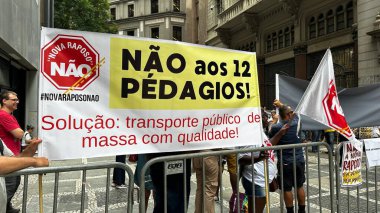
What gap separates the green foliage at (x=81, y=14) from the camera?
24.1m

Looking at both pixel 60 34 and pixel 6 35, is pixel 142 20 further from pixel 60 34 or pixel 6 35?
pixel 60 34

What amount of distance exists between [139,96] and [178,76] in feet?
1.38

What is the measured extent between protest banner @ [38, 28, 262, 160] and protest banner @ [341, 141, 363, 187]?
1.22m

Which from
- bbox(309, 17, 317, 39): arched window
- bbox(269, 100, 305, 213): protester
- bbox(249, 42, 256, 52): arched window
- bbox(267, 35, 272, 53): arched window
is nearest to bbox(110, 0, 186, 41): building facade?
bbox(249, 42, 256, 52): arched window

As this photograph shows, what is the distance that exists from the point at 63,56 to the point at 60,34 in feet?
0.54

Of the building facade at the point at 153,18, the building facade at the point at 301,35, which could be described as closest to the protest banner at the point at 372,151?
the building facade at the point at 301,35

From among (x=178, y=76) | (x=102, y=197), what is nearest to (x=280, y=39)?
(x=102, y=197)

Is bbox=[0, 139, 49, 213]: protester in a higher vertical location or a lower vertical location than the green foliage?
lower

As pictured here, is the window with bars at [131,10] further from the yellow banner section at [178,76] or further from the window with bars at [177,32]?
the yellow banner section at [178,76]

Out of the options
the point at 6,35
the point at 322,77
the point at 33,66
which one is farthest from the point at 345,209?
the point at 33,66

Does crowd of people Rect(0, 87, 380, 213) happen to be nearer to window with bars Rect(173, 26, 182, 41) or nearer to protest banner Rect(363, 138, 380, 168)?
protest banner Rect(363, 138, 380, 168)

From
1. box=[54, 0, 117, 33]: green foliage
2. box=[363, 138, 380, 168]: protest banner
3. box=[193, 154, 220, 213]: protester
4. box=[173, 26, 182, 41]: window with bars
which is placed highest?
box=[173, 26, 182, 41]: window with bars

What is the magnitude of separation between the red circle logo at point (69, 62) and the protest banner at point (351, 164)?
9.75 feet

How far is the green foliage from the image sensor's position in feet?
79.1
